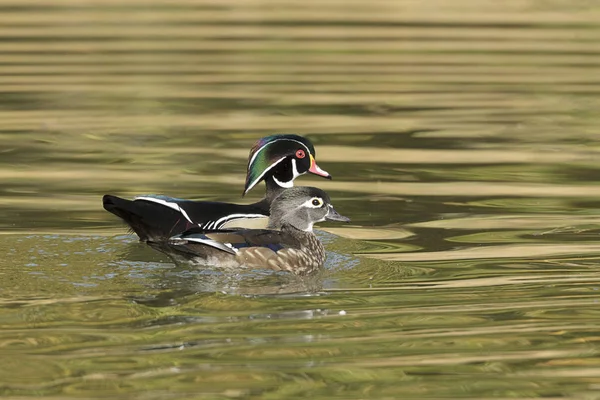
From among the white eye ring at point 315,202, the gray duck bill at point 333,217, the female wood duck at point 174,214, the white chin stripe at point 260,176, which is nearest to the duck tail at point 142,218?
the female wood duck at point 174,214

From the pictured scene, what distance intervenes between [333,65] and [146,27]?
17.2ft

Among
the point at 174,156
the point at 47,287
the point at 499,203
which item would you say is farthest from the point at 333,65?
the point at 47,287

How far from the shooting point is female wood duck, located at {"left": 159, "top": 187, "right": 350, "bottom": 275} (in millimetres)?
8133

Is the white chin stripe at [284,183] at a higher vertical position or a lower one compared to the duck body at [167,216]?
higher

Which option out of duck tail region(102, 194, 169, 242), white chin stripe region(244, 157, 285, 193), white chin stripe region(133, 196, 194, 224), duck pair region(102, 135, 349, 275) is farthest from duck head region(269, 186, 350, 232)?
white chin stripe region(244, 157, 285, 193)

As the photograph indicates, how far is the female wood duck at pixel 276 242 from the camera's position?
8.13 m

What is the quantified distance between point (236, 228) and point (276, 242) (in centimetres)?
27

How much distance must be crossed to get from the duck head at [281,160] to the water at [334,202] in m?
0.46

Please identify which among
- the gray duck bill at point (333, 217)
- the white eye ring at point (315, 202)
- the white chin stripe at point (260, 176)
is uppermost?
the white chin stripe at point (260, 176)

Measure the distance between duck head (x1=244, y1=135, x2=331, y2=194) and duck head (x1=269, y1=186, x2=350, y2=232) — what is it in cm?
98

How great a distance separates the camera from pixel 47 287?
7598 mm

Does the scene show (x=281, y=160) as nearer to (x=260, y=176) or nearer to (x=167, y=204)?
(x=260, y=176)

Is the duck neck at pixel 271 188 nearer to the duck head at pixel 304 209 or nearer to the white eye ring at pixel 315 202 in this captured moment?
the duck head at pixel 304 209

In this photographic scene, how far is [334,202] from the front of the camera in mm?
10680
